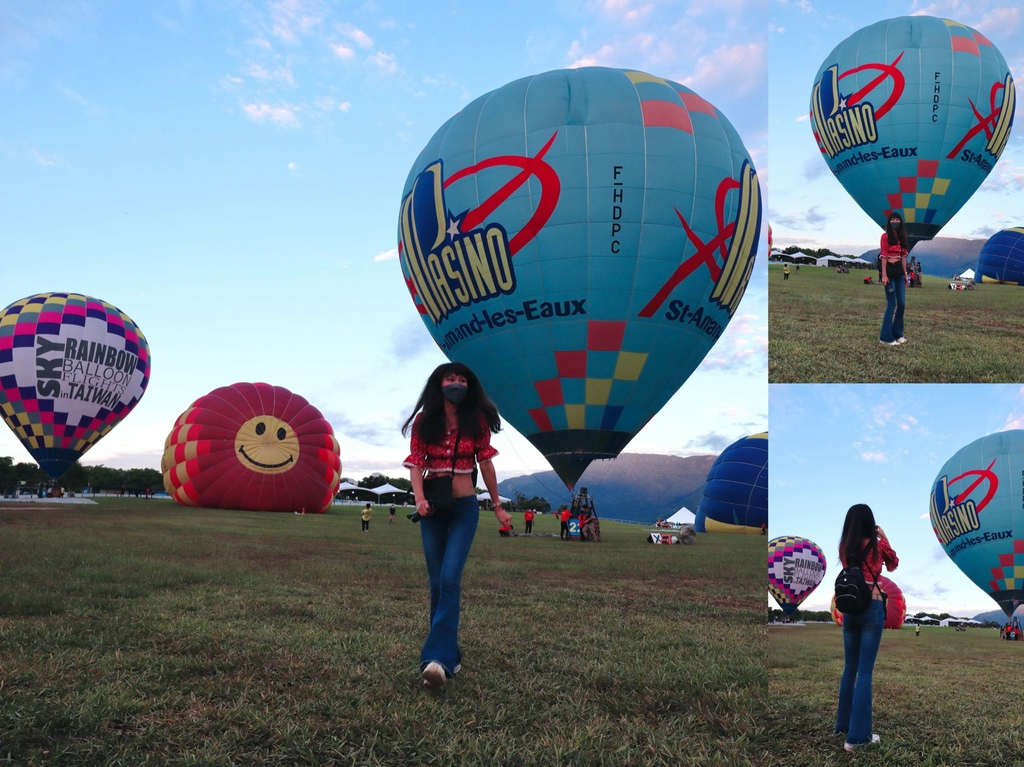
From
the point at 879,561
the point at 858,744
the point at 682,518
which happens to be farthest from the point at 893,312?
the point at 682,518

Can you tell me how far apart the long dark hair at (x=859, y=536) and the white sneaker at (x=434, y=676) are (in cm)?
241

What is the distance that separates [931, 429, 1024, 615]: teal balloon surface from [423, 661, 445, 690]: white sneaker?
1880cm

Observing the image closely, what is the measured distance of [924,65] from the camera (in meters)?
20.1

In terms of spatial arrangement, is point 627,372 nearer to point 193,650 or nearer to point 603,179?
point 603,179

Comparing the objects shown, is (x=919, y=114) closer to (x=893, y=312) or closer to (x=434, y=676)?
(x=893, y=312)

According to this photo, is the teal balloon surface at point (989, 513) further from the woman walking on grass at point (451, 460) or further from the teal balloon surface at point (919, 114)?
the woman walking on grass at point (451, 460)

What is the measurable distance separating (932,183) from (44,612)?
21.2 meters

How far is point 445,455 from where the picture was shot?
483cm

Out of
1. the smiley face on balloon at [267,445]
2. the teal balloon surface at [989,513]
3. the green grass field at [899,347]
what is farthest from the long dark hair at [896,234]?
the smiley face on balloon at [267,445]

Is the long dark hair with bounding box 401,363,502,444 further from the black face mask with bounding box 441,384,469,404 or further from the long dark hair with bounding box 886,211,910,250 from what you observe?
Answer: the long dark hair with bounding box 886,211,910,250

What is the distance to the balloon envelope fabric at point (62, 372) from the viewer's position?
29.2 m

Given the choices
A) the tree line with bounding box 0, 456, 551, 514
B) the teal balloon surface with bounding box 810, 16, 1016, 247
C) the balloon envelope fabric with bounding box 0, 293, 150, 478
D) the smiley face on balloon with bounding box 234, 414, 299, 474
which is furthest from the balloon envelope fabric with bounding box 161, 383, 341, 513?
the tree line with bounding box 0, 456, 551, 514

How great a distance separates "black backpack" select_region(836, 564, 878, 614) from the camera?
4.50m

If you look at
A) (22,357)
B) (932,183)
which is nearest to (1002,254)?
(932,183)
